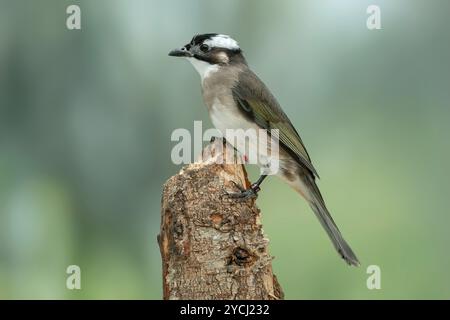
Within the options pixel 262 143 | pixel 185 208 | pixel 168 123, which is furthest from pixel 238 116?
pixel 168 123

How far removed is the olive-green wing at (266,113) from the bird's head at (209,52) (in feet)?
0.69

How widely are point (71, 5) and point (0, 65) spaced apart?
906 millimetres

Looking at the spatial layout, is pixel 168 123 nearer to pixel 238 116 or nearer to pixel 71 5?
pixel 71 5

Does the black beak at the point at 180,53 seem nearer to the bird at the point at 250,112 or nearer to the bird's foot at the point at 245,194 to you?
the bird at the point at 250,112

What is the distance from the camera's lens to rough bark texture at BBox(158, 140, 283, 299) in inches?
128

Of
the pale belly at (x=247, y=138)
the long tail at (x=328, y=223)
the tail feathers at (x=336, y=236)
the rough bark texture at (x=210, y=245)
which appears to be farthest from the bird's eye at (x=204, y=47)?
the rough bark texture at (x=210, y=245)

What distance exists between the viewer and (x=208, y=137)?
4758 millimetres

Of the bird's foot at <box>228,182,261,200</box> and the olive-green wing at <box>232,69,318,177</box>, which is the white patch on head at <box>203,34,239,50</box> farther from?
Answer: the bird's foot at <box>228,182,261,200</box>

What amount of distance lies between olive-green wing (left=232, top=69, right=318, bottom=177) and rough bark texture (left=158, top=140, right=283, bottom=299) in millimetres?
1268

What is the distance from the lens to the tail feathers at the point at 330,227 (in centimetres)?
453

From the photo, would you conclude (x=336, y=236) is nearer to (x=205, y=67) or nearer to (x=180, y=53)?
(x=205, y=67)

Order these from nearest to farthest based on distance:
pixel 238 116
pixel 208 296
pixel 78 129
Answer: pixel 208 296
pixel 238 116
pixel 78 129

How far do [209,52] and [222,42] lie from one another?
0.38ft

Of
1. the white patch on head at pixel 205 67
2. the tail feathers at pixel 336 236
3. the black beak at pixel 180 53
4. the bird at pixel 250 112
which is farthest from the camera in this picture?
the white patch on head at pixel 205 67
